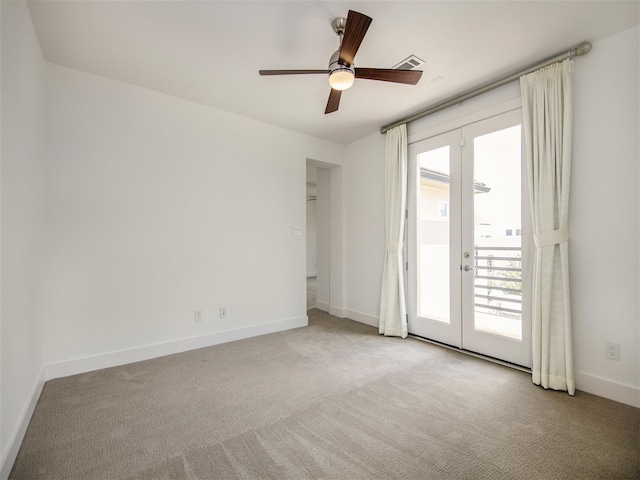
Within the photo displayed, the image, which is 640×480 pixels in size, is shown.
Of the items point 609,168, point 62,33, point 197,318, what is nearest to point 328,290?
point 197,318

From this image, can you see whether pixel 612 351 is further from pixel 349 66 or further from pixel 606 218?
pixel 349 66

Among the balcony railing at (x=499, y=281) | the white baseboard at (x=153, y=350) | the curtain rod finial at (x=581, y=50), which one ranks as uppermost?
the curtain rod finial at (x=581, y=50)

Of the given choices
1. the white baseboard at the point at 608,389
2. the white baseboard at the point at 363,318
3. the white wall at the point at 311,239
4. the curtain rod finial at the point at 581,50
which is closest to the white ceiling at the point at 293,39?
the curtain rod finial at the point at 581,50

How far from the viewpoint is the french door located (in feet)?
9.00

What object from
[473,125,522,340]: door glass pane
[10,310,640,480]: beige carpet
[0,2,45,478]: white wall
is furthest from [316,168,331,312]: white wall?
[0,2,45,478]: white wall

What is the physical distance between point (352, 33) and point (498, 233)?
7.48 ft

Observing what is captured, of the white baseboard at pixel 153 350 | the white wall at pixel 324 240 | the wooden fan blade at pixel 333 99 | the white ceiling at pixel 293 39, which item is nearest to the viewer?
the white ceiling at pixel 293 39

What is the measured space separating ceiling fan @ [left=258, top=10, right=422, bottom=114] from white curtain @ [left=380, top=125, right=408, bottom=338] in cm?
150

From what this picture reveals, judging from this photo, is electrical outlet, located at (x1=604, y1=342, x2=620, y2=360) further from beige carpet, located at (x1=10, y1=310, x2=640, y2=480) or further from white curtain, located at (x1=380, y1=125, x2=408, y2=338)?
white curtain, located at (x1=380, y1=125, x2=408, y2=338)

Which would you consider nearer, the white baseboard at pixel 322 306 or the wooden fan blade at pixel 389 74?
the wooden fan blade at pixel 389 74

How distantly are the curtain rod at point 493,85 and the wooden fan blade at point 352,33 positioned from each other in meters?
1.69

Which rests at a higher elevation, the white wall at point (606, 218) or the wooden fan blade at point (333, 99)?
the wooden fan blade at point (333, 99)

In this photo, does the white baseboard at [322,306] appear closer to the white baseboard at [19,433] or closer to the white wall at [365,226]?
the white wall at [365,226]

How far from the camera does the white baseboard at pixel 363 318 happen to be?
416cm
